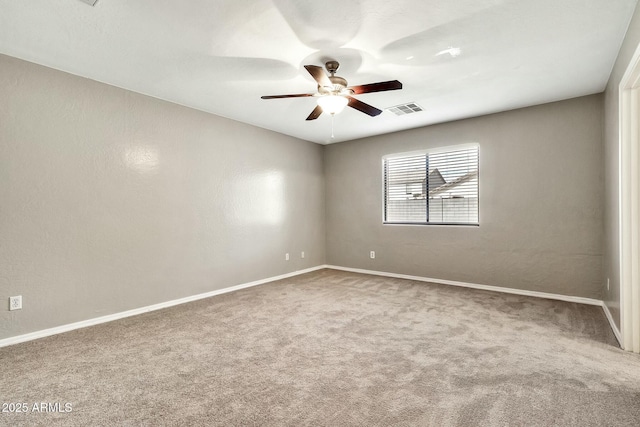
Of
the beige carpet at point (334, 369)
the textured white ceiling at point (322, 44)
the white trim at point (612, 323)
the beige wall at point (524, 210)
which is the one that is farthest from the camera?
the beige wall at point (524, 210)

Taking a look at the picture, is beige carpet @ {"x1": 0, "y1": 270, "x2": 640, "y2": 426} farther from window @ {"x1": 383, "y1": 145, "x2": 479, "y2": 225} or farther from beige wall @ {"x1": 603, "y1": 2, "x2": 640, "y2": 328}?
window @ {"x1": 383, "y1": 145, "x2": 479, "y2": 225}

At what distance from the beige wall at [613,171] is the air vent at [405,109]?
1.97 meters

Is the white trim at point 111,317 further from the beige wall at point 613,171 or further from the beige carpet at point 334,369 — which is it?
the beige wall at point 613,171

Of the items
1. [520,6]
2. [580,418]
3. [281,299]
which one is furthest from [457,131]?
[580,418]

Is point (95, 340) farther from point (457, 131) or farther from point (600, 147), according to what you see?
point (600, 147)

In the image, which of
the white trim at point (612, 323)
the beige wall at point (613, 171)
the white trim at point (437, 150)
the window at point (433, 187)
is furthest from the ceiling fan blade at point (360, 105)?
the white trim at point (612, 323)

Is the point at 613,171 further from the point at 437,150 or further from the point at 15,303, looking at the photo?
the point at 15,303

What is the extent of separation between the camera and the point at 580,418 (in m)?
1.70

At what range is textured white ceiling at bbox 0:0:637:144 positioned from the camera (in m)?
2.17

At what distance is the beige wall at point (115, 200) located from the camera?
9.36ft

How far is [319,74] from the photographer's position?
8.16 ft

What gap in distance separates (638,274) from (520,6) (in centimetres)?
229

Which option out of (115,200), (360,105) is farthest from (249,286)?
(360,105)

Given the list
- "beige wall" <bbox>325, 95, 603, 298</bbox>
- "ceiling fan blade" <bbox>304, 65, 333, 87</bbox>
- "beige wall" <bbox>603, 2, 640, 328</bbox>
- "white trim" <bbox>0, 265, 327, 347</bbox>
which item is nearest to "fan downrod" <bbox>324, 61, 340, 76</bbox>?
"ceiling fan blade" <bbox>304, 65, 333, 87</bbox>
